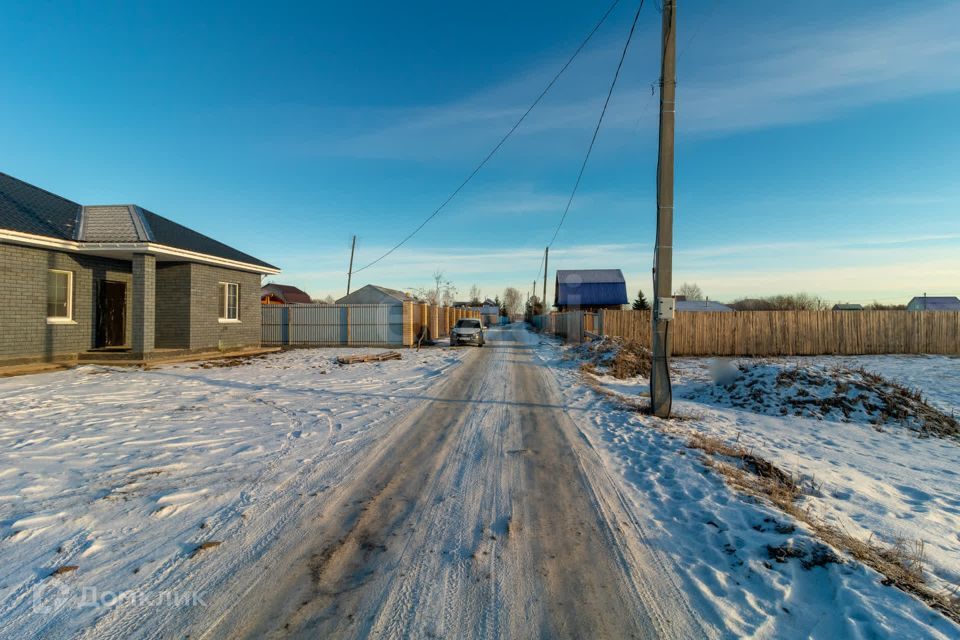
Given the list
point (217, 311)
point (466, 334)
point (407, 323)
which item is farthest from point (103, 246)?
point (466, 334)

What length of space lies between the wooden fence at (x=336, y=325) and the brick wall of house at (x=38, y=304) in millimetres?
8455

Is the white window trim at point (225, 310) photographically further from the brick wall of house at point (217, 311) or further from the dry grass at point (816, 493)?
the dry grass at point (816, 493)

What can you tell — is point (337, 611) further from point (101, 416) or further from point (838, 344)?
point (838, 344)

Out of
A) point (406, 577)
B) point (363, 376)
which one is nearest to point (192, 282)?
point (363, 376)

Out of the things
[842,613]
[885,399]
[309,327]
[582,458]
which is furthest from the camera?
[309,327]

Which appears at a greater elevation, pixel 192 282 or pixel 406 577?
pixel 192 282

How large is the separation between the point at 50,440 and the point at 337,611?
230 inches

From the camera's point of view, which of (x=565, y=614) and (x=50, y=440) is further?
(x=50, y=440)

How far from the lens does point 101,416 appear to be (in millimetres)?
6879

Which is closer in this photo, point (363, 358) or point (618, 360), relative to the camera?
point (618, 360)

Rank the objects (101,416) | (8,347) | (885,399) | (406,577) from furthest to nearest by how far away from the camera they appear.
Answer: (8,347)
(885,399)
(101,416)
(406,577)

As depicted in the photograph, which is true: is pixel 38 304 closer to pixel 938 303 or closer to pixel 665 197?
pixel 665 197

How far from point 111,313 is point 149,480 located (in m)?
14.5

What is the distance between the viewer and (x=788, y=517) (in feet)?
11.6
